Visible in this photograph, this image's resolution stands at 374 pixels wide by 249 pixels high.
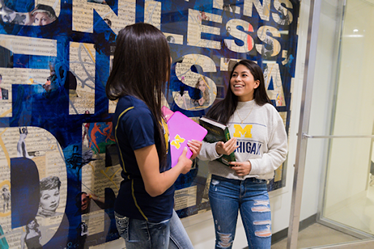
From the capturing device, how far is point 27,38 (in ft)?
4.10

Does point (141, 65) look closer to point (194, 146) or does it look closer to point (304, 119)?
point (194, 146)

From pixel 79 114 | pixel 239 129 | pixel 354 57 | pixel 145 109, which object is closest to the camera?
pixel 145 109

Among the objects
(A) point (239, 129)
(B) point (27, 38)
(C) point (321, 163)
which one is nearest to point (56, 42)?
(B) point (27, 38)

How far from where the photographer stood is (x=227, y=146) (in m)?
1.61

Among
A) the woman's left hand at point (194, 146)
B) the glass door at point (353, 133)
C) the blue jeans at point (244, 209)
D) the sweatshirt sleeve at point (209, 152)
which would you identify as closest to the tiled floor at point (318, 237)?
the glass door at point (353, 133)

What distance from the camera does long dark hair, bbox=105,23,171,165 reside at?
1.05 metres

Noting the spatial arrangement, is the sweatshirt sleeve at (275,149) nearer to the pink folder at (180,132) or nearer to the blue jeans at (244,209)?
the blue jeans at (244,209)

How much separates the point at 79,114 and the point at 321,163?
7.15ft

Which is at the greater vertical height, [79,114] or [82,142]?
[79,114]

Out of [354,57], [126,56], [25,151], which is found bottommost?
[25,151]

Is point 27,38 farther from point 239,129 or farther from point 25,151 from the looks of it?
point 239,129

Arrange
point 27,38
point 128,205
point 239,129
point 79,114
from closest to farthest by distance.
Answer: point 128,205, point 27,38, point 79,114, point 239,129

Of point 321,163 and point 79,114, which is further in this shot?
point 321,163

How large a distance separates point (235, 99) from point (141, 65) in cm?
97
